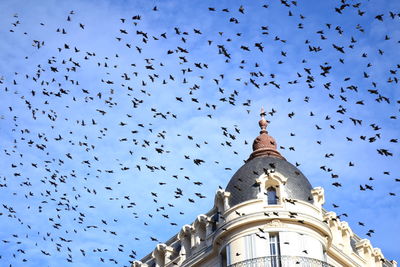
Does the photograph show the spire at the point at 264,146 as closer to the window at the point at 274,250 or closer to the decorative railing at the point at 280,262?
the window at the point at 274,250

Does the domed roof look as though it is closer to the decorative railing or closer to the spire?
the spire

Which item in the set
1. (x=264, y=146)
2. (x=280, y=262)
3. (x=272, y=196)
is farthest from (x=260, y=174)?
(x=280, y=262)

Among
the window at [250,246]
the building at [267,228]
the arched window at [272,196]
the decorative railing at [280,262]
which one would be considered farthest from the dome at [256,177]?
the decorative railing at [280,262]

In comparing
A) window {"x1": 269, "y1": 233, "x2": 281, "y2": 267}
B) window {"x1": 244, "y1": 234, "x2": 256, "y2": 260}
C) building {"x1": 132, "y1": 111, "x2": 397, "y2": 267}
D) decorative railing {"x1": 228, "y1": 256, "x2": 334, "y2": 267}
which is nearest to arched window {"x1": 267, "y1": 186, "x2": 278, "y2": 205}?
building {"x1": 132, "y1": 111, "x2": 397, "y2": 267}

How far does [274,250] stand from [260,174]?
4045mm

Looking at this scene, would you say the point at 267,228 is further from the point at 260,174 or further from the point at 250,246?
the point at 260,174

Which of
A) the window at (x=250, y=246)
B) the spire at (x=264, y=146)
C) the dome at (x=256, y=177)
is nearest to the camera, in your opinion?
the window at (x=250, y=246)

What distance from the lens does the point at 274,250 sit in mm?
35438

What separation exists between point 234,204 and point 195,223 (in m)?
2.84

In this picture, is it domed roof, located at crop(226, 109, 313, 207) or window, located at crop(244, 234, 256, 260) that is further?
domed roof, located at crop(226, 109, 313, 207)

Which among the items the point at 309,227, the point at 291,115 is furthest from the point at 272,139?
the point at 291,115

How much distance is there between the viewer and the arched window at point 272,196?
1454 inches

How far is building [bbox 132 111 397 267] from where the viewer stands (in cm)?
3544

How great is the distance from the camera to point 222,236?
3662 cm
